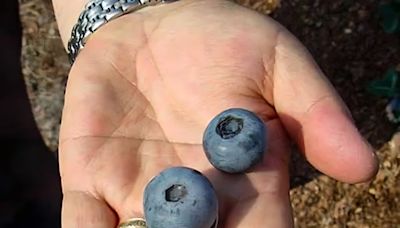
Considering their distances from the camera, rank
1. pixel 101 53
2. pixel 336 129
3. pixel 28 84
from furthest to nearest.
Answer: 1. pixel 28 84
2. pixel 101 53
3. pixel 336 129

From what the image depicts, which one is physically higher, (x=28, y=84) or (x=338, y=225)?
(x=28, y=84)

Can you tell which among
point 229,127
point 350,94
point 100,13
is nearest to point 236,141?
point 229,127

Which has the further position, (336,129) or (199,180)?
(336,129)

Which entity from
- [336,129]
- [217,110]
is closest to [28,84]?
[217,110]

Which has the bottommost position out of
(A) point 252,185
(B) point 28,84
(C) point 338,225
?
(C) point 338,225

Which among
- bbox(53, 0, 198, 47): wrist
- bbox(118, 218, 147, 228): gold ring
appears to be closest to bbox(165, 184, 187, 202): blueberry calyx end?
bbox(118, 218, 147, 228): gold ring

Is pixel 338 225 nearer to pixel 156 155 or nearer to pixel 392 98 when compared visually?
pixel 392 98

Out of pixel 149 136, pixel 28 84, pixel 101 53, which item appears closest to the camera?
pixel 149 136
